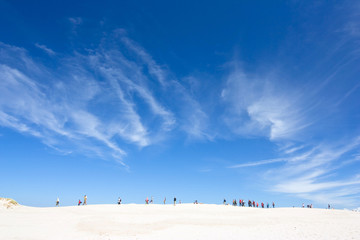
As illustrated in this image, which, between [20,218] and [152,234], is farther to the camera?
[20,218]

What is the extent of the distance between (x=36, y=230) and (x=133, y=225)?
9.37m

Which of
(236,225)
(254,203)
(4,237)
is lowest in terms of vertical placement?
(4,237)

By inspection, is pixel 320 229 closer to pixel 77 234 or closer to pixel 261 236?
pixel 261 236

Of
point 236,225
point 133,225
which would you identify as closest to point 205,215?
point 236,225

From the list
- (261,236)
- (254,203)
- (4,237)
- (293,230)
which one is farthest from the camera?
(254,203)

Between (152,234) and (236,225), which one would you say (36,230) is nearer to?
(152,234)

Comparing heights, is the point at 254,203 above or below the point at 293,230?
above

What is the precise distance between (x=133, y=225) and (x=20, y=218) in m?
13.9

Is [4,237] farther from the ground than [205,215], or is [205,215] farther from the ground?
[205,215]

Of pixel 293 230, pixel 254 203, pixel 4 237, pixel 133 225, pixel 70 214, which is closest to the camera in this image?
pixel 4 237

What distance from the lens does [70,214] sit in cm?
2902

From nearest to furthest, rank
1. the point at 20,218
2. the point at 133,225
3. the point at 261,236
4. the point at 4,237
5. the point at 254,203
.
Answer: the point at 4,237 → the point at 261,236 → the point at 133,225 → the point at 20,218 → the point at 254,203

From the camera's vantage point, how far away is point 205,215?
3062 cm

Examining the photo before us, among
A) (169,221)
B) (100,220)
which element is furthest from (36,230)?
(169,221)
